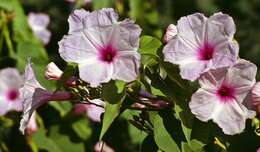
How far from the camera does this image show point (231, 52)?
1477 mm

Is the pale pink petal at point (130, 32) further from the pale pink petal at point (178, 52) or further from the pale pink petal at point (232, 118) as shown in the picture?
the pale pink petal at point (232, 118)

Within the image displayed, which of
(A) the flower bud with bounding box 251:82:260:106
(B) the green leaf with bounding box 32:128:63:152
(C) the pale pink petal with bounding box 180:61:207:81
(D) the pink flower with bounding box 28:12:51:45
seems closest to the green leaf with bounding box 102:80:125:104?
(C) the pale pink petal with bounding box 180:61:207:81

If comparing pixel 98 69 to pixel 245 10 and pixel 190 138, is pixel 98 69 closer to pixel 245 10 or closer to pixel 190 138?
pixel 190 138

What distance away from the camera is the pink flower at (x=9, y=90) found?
8.98 ft

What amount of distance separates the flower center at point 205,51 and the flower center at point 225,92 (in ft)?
0.20

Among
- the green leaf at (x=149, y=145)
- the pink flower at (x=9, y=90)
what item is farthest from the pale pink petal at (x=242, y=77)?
the pink flower at (x=9, y=90)

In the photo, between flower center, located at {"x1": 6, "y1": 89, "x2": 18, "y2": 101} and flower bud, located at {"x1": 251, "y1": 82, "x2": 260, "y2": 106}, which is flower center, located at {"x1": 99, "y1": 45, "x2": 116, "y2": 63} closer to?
flower bud, located at {"x1": 251, "y1": 82, "x2": 260, "y2": 106}

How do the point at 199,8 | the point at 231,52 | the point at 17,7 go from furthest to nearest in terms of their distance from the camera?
the point at 199,8 → the point at 17,7 → the point at 231,52

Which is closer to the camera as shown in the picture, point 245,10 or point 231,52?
point 231,52

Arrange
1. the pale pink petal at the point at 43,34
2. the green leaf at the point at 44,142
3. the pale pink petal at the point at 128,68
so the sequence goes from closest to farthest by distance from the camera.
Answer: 1. the pale pink petal at the point at 128,68
2. the green leaf at the point at 44,142
3. the pale pink petal at the point at 43,34

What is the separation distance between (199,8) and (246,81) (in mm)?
3864

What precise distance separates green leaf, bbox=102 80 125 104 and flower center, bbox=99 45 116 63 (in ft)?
0.21

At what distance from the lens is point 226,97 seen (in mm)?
1531

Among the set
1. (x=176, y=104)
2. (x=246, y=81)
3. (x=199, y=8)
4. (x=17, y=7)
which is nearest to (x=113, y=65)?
(x=176, y=104)
